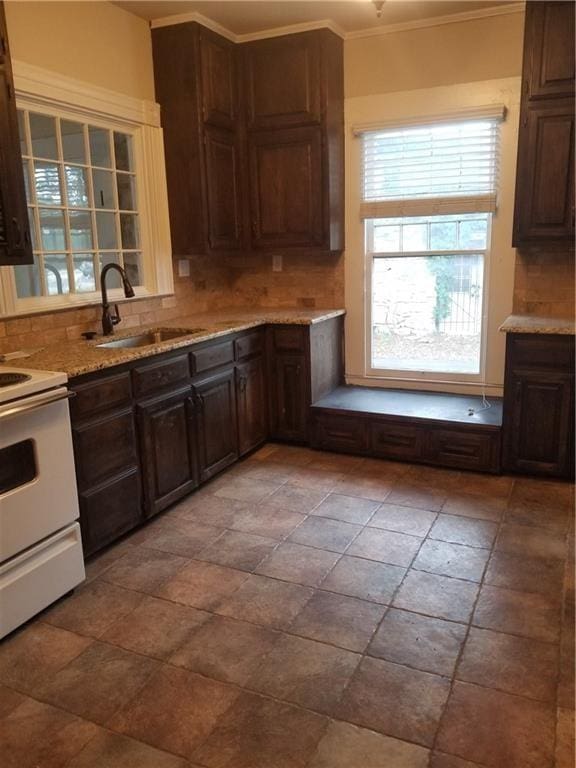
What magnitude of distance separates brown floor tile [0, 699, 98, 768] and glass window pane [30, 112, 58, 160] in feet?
8.41

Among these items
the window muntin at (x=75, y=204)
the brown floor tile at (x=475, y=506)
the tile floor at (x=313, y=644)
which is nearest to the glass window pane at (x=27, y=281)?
the window muntin at (x=75, y=204)

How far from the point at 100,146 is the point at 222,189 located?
32.8 inches

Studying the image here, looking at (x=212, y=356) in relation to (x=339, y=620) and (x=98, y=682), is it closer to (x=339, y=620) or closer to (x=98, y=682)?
(x=339, y=620)

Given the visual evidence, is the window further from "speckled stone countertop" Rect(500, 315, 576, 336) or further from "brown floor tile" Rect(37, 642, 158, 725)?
"brown floor tile" Rect(37, 642, 158, 725)

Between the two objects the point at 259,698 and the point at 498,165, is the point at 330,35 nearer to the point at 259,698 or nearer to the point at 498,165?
the point at 498,165

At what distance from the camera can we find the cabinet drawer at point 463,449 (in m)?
3.56

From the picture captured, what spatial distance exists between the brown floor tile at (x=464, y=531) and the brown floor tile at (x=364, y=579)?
389 millimetres

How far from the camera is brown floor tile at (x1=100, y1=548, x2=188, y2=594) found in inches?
101

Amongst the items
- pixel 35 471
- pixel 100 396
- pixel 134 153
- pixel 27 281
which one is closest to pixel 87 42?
pixel 134 153

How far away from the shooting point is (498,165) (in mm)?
3834

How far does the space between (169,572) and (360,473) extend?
1.45 meters

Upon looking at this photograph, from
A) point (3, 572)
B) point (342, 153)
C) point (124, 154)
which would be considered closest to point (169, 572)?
point (3, 572)

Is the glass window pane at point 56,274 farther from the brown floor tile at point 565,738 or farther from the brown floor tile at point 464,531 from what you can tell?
the brown floor tile at point 565,738

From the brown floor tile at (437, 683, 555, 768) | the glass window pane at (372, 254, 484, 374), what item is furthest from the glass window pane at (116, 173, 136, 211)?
the brown floor tile at (437, 683, 555, 768)
